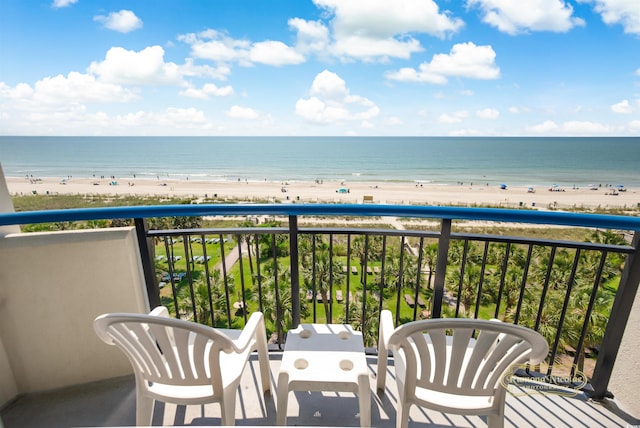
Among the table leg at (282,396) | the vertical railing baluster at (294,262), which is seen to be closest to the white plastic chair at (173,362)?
the table leg at (282,396)

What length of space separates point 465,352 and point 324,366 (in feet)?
1.92

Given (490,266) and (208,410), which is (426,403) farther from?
(490,266)

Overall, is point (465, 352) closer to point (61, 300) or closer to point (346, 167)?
point (61, 300)

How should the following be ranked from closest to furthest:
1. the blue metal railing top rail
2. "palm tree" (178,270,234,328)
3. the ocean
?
the blue metal railing top rail < "palm tree" (178,270,234,328) < the ocean

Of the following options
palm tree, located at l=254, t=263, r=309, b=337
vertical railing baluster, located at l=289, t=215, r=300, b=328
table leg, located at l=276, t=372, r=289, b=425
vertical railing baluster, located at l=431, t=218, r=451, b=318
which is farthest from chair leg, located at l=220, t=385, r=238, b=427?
palm tree, located at l=254, t=263, r=309, b=337

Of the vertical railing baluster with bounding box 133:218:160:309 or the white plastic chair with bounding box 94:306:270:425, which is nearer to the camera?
the white plastic chair with bounding box 94:306:270:425

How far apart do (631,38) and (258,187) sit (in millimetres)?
43319

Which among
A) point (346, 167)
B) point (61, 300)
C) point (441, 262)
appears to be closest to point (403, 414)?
point (441, 262)

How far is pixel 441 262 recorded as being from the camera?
4.98 feet

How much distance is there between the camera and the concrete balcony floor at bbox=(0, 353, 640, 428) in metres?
1.39

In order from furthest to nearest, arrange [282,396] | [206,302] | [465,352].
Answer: [206,302]
[282,396]
[465,352]

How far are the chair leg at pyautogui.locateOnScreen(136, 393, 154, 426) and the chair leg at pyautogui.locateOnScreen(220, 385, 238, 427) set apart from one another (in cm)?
29

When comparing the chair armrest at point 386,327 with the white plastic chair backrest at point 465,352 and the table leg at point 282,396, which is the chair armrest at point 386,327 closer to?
the white plastic chair backrest at point 465,352

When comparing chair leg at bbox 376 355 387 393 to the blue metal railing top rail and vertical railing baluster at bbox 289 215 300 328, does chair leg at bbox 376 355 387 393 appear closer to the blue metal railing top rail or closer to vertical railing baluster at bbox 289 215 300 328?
vertical railing baluster at bbox 289 215 300 328
